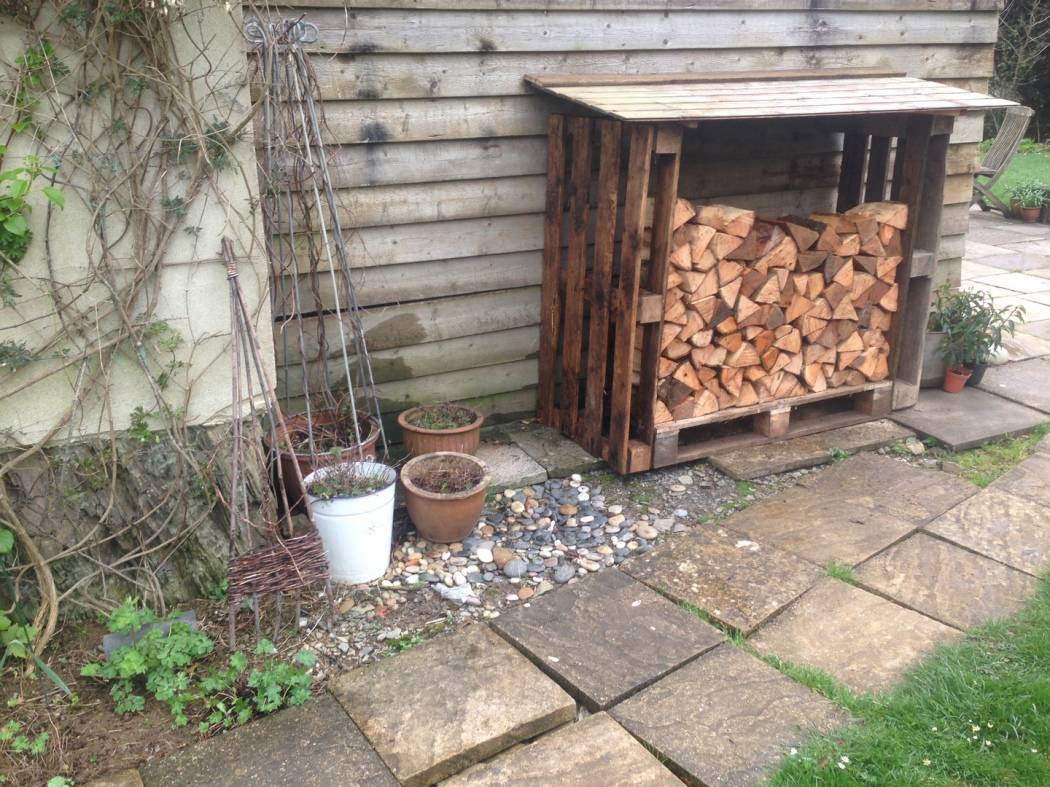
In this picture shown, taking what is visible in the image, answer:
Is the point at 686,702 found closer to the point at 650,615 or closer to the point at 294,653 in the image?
the point at 650,615

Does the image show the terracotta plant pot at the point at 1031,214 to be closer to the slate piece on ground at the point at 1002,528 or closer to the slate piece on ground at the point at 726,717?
the slate piece on ground at the point at 1002,528

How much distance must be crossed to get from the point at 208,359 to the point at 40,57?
100 centimetres

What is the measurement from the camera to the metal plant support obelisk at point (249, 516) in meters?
2.70

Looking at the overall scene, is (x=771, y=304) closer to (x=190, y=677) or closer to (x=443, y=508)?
(x=443, y=508)

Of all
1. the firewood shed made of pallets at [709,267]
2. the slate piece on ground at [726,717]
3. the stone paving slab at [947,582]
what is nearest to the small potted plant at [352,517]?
the slate piece on ground at [726,717]

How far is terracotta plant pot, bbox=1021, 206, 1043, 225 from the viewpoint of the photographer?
9.73 m

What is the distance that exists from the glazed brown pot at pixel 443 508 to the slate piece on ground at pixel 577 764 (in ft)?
3.49

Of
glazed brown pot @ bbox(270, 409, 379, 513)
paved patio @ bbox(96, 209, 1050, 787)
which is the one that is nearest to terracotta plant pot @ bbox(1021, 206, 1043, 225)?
paved patio @ bbox(96, 209, 1050, 787)

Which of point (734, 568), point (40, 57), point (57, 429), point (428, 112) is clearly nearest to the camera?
point (40, 57)

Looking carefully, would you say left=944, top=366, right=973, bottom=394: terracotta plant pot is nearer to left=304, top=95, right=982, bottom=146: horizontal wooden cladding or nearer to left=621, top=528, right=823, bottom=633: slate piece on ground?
left=621, top=528, right=823, bottom=633: slate piece on ground

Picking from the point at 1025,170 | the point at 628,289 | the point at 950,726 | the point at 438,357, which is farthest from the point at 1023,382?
the point at 1025,170

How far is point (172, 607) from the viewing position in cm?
305

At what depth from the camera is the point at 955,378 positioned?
16.5ft

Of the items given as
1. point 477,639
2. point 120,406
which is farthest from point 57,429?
point 477,639
